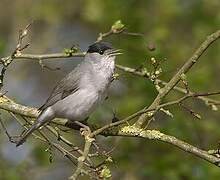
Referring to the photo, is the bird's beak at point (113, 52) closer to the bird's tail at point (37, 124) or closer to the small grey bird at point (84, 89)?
the small grey bird at point (84, 89)

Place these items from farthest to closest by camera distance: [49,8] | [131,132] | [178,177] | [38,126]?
[49,8], [178,177], [38,126], [131,132]

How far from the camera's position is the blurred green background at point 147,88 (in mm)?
7199

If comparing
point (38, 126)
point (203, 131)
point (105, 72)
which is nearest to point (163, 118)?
point (203, 131)

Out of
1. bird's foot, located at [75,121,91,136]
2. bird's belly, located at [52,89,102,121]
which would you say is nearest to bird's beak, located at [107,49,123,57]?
bird's belly, located at [52,89,102,121]

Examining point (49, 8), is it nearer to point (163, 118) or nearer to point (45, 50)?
point (45, 50)

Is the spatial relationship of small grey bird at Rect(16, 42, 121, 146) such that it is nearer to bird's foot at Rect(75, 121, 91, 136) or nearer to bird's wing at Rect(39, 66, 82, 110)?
bird's wing at Rect(39, 66, 82, 110)

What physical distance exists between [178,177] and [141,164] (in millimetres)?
590

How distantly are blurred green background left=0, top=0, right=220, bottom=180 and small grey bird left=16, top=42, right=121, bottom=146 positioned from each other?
0.49 m

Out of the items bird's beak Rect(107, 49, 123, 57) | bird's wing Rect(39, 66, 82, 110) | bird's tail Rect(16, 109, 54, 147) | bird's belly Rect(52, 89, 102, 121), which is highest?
bird's beak Rect(107, 49, 123, 57)

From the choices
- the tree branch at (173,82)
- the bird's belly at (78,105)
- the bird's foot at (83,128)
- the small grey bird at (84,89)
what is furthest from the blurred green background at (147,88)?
the tree branch at (173,82)

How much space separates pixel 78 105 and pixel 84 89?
6.4 inches

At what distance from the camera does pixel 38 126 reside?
5395mm

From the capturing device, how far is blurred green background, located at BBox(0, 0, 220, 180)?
720cm

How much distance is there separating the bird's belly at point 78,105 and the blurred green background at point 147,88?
2.00ft
